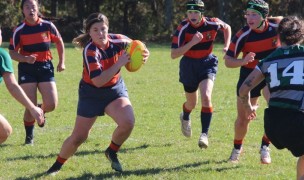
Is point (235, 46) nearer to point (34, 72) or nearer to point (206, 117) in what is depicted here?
point (206, 117)

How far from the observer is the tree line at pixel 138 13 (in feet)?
122

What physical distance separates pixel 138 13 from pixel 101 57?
35.6 metres

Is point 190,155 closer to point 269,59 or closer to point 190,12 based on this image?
point 190,12

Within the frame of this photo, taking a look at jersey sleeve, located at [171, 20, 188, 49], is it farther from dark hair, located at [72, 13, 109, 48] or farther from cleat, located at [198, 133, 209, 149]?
dark hair, located at [72, 13, 109, 48]

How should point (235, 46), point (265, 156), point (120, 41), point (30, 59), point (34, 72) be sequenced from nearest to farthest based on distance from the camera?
point (120, 41) → point (235, 46) → point (265, 156) → point (30, 59) → point (34, 72)


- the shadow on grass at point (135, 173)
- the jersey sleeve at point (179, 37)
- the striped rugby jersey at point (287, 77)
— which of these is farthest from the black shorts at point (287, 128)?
the jersey sleeve at point (179, 37)

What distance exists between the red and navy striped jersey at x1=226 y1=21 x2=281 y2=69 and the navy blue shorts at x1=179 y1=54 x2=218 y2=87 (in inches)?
46.1

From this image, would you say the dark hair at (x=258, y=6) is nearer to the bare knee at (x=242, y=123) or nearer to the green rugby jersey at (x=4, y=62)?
the bare knee at (x=242, y=123)

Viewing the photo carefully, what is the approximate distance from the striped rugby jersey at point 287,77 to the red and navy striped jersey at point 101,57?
181 centimetres

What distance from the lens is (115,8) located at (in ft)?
139

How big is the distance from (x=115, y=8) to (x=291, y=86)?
125 feet

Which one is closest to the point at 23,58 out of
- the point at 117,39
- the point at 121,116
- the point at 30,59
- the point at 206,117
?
the point at 30,59

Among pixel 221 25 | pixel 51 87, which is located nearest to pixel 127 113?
pixel 51 87

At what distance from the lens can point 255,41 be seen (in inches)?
272
